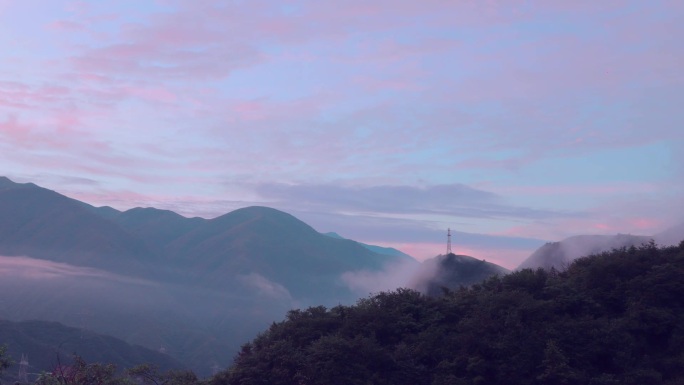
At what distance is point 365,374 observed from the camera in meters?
16.7

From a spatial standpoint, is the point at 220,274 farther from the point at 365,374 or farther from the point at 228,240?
the point at 365,374

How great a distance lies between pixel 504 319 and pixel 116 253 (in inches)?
6144

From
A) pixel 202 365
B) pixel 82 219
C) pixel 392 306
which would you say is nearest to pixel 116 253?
pixel 82 219

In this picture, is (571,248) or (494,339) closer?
(494,339)

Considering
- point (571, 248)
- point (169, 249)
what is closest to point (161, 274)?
point (169, 249)

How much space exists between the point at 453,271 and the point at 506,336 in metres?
→ 32.0

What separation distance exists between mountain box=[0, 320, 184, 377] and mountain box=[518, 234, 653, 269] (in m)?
41.2

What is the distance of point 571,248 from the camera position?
43.6 metres

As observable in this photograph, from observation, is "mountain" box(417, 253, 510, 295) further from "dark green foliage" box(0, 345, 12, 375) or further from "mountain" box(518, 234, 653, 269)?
"dark green foliage" box(0, 345, 12, 375)

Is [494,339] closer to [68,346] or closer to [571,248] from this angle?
[571,248]

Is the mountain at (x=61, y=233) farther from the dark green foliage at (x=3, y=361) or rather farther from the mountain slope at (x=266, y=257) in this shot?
the dark green foliage at (x=3, y=361)

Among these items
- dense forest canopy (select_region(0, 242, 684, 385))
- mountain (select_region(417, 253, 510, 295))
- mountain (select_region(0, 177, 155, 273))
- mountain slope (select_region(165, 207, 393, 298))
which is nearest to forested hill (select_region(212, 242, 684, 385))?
dense forest canopy (select_region(0, 242, 684, 385))

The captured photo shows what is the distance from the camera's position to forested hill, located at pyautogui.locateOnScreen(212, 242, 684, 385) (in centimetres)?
1639

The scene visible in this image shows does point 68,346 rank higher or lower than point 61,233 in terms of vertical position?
lower
